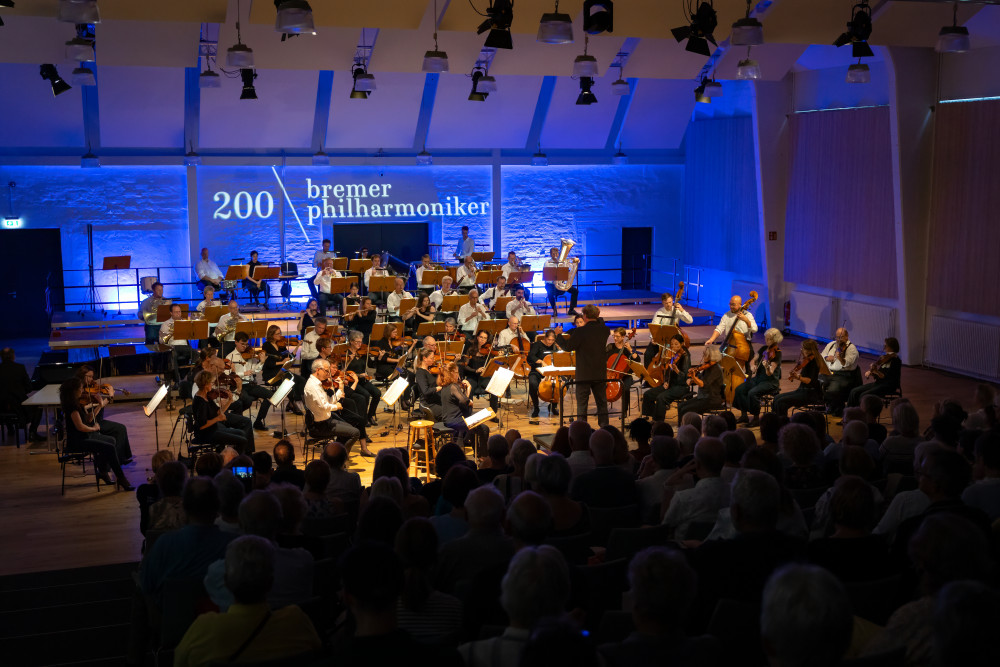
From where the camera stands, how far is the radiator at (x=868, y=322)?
45.0 ft

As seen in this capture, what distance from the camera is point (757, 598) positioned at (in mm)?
3197

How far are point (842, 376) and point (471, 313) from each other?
16.8ft

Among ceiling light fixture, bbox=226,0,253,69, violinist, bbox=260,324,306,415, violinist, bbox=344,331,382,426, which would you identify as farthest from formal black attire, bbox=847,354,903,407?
ceiling light fixture, bbox=226,0,253,69

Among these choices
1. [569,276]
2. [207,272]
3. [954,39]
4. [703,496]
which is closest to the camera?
[703,496]

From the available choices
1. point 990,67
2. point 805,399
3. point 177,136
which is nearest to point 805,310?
point 990,67

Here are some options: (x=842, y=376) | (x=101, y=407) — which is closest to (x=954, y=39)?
(x=842, y=376)

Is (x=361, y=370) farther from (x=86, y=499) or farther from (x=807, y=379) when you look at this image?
(x=807, y=379)

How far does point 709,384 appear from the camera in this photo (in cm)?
1006

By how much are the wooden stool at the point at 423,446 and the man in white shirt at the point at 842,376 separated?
4.62 m

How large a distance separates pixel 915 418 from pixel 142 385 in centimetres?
1021

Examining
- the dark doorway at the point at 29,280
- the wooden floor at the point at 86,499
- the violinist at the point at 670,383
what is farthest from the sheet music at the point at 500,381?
the dark doorway at the point at 29,280

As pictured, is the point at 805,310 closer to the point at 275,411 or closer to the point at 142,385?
the point at 275,411

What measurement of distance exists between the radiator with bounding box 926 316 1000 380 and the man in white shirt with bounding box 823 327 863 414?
2.83 m

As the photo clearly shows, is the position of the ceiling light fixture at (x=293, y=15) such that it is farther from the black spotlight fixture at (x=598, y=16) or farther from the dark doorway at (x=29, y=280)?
the dark doorway at (x=29, y=280)
